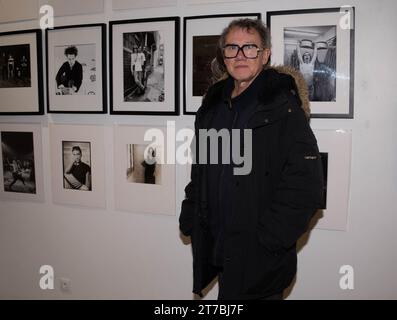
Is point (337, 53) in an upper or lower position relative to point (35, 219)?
upper

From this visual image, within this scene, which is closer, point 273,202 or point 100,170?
point 273,202

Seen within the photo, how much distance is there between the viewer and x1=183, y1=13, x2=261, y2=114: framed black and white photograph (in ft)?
6.29

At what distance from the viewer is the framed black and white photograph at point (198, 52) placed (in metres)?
1.92

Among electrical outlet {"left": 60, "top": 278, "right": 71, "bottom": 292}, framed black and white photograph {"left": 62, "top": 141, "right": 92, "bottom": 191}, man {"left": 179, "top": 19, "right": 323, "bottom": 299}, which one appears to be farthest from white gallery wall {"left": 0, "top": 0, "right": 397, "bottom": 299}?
man {"left": 179, "top": 19, "right": 323, "bottom": 299}

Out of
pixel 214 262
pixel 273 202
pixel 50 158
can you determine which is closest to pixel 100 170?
pixel 50 158

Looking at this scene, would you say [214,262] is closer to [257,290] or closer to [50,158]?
[257,290]

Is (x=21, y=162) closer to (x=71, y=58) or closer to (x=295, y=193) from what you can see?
(x=71, y=58)

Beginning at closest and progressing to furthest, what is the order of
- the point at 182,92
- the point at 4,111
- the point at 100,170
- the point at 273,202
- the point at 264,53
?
the point at 273,202, the point at 264,53, the point at 182,92, the point at 100,170, the point at 4,111

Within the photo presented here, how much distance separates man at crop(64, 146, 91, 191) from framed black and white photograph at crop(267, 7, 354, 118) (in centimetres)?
131

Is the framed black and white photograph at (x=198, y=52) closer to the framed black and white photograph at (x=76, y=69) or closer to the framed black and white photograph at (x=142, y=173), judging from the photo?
the framed black and white photograph at (x=142, y=173)

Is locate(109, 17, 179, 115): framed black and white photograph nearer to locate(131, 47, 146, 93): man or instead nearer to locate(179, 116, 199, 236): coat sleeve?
locate(131, 47, 146, 93): man

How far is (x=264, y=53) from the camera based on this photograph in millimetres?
1454
